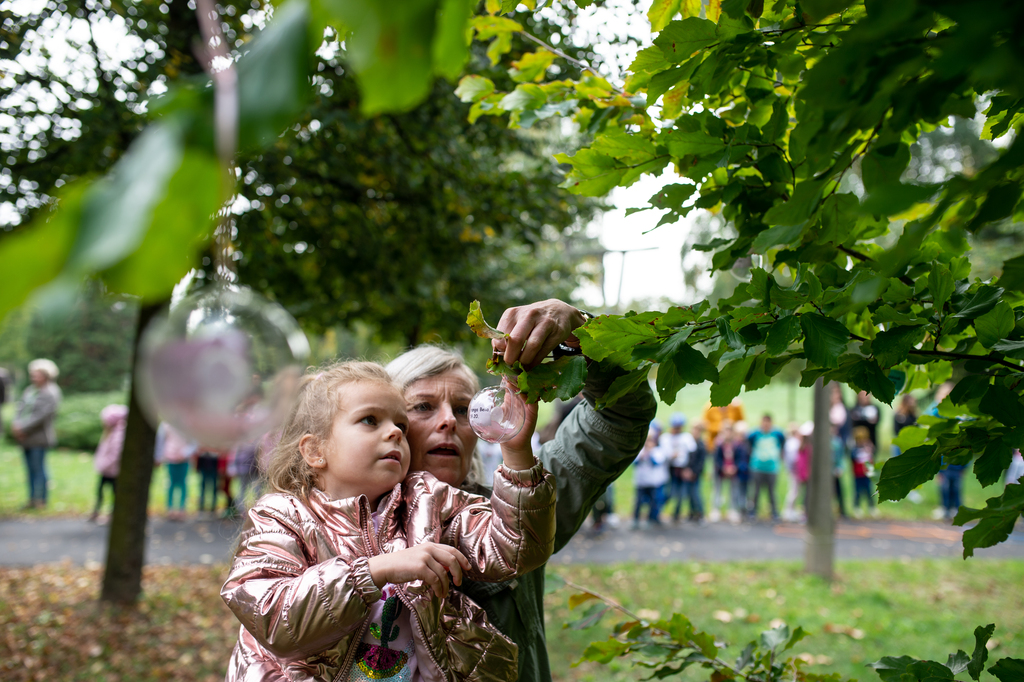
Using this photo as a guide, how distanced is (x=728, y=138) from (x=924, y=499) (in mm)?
14581

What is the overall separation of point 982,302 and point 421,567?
46.8 inches

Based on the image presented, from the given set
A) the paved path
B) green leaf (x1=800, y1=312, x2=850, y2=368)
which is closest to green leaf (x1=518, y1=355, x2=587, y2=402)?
green leaf (x1=800, y1=312, x2=850, y2=368)

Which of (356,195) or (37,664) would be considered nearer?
A: (37,664)

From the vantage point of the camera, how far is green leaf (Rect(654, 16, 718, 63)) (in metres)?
1.25

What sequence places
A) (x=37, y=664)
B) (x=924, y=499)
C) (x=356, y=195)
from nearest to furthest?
(x=37, y=664), (x=356, y=195), (x=924, y=499)

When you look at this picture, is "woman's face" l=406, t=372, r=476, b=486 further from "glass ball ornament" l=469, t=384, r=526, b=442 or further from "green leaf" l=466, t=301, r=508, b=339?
"green leaf" l=466, t=301, r=508, b=339

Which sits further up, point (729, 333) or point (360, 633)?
point (729, 333)

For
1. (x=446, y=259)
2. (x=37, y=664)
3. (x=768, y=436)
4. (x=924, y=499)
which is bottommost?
(x=37, y=664)

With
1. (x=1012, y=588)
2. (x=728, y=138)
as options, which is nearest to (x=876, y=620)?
(x=1012, y=588)

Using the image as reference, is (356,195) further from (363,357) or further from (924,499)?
(924,499)

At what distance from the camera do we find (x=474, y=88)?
7.31 ft

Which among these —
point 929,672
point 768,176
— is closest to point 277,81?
point 768,176

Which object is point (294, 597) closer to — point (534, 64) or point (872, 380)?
point (872, 380)

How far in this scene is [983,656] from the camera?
1429mm
